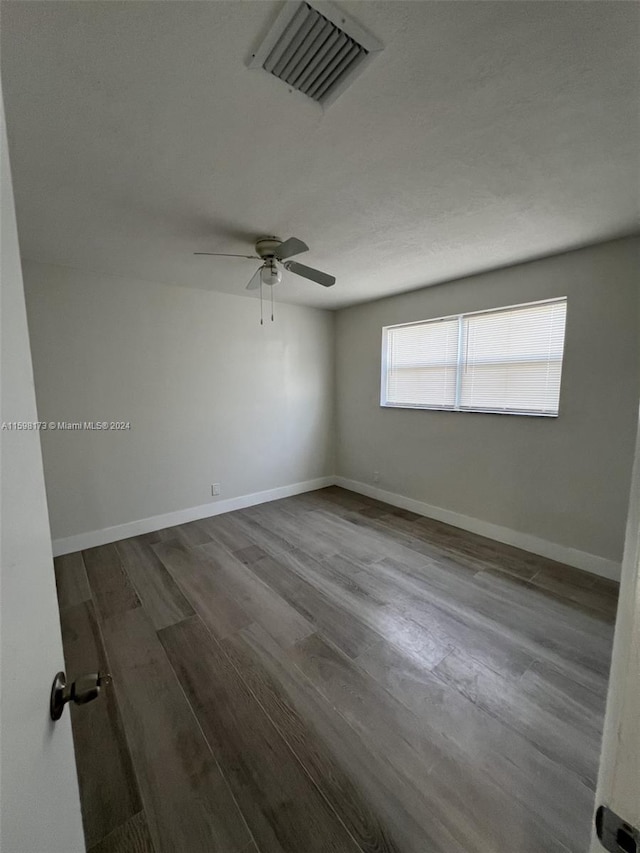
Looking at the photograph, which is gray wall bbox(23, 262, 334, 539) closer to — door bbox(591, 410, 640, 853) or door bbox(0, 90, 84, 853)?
door bbox(0, 90, 84, 853)

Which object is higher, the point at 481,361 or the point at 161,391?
the point at 481,361

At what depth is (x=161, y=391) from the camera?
3232 mm

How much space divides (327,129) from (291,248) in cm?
66

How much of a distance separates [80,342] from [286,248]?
2065 mm

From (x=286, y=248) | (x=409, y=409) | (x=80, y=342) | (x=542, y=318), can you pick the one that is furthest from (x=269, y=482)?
(x=542, y=318)

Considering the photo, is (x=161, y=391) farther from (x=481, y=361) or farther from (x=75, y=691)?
(x=481, y=361)

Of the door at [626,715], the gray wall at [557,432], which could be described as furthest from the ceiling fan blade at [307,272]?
the door at [626,715]

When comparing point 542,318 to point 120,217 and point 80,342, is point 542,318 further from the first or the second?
point 80,342

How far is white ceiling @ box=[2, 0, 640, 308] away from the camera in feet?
3.04

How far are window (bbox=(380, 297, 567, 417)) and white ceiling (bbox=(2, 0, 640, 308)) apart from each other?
→ 71 centimetres

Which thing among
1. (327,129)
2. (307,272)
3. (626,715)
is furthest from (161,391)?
(626,715)

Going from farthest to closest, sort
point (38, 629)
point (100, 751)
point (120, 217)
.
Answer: point (120, 217) < point (100, 751) < point (38, 629)

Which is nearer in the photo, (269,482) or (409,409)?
(409,409)

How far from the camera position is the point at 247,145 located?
1.38 metres
